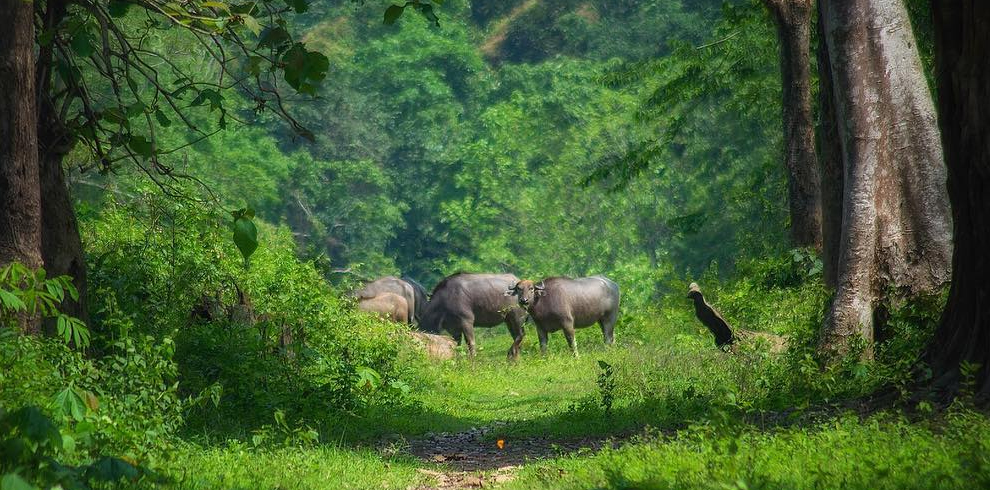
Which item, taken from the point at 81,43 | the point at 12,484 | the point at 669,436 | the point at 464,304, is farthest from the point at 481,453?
the point at 464,304

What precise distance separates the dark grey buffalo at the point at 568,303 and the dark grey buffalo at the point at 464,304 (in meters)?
0.58

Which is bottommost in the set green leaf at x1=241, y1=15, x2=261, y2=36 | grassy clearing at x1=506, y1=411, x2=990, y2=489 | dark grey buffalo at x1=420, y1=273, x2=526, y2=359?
dark grey buffalo at x1=420, y1=273, x2=526, y2=359

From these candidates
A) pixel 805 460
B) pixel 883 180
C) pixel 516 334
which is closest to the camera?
pixel 805 460

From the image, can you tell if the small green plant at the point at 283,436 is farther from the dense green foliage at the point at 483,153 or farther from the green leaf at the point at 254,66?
the dense green foliage at the point at 483,153

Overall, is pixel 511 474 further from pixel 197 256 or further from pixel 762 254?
pixel 762 254

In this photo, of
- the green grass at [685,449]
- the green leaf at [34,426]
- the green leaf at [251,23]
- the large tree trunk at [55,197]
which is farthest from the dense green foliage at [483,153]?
the green leaf at [34,426]

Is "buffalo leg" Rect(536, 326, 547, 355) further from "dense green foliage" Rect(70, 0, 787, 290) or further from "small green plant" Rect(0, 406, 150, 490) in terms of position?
"small green plant" Rect(0, 406, 150, 490)

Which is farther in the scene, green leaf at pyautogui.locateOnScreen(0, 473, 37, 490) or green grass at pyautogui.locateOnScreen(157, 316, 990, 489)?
green grass at pyautogui.locateOnScreen(157, 316, 990, 489)

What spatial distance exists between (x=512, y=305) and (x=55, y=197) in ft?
52.9

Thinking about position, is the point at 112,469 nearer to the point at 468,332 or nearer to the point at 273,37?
the point at 273,37

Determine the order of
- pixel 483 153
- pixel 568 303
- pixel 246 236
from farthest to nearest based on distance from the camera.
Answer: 1. pixel 483 153
2. pixel 568 303
3. pixel 246 236

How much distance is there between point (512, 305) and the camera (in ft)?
86.6

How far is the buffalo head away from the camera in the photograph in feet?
83.9

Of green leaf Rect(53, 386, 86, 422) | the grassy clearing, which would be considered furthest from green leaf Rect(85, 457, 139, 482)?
the grassy clearing
